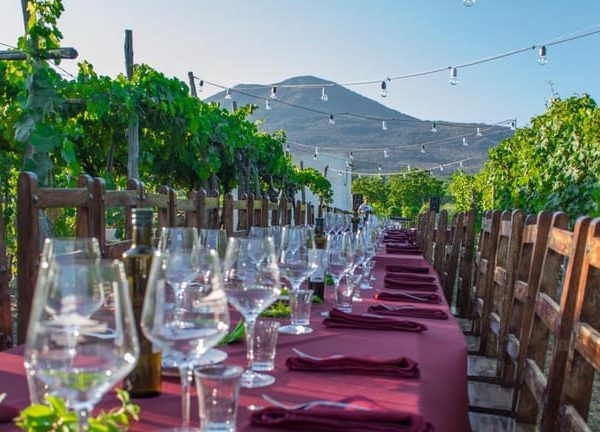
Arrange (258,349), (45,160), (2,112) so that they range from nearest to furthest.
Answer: (258,349), (45,160), (2,112)

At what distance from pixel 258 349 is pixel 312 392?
0.19 meters

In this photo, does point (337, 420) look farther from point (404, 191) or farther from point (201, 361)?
point (404, 191)

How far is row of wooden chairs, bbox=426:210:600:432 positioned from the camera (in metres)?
1.82

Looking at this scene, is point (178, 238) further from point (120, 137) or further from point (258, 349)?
point (120, 137)

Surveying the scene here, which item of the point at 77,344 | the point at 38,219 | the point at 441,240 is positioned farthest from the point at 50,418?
the point at 441,240

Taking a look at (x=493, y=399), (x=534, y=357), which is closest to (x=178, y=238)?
(x=534, y=357)

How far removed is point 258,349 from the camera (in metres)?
1.44

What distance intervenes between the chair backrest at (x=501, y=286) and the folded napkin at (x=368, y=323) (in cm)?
108

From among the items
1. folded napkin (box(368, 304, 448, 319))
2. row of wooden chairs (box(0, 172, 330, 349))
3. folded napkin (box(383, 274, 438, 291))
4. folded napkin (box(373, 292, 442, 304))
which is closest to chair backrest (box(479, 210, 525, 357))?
folded napkin (box(383, 274, 438, 291))

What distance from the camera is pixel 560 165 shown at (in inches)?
330

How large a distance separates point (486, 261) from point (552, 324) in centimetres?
182

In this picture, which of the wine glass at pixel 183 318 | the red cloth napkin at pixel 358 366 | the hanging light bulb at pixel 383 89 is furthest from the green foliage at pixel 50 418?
the hanging light bulb at pixel 383 89

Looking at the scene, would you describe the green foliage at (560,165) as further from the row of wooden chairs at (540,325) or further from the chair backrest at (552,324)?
the chair backrest at (552,324)

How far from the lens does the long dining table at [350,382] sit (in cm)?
119
